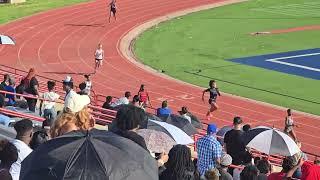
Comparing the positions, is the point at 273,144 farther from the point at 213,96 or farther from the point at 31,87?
the point at 213,96

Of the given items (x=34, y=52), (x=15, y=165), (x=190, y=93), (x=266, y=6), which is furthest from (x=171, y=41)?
(x=15, y=165)

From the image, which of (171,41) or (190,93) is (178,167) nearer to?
(190,93)

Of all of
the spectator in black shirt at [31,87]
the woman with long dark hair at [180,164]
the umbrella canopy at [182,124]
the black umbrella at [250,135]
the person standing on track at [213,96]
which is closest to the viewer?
the woman with long dark hair at [180,164]

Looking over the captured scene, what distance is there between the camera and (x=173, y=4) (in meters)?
46.0

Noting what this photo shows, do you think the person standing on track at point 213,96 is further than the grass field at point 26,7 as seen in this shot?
No

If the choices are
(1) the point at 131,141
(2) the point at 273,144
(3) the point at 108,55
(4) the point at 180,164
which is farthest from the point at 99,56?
(1) the point at 131,141

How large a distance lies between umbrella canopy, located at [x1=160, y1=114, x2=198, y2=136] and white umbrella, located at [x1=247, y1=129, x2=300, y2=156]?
1.57 metres

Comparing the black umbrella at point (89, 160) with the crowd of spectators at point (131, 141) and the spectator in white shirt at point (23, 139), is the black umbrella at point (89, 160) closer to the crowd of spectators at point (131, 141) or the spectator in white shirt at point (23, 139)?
the crowd of spectators at point (131, 141)

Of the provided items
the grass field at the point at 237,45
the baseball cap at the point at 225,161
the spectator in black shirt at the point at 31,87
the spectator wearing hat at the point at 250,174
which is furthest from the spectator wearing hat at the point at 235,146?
the grass field at the point at 237,45

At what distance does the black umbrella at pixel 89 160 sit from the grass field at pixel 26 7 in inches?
1409

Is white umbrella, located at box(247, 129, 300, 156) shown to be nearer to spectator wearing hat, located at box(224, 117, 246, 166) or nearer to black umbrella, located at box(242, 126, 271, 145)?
black umbrella, located at box(242, 126, 271, 145)

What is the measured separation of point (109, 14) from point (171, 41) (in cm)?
853

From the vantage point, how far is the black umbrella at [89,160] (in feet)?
16.4

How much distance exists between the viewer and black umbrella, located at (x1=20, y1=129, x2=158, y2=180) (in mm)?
4992
